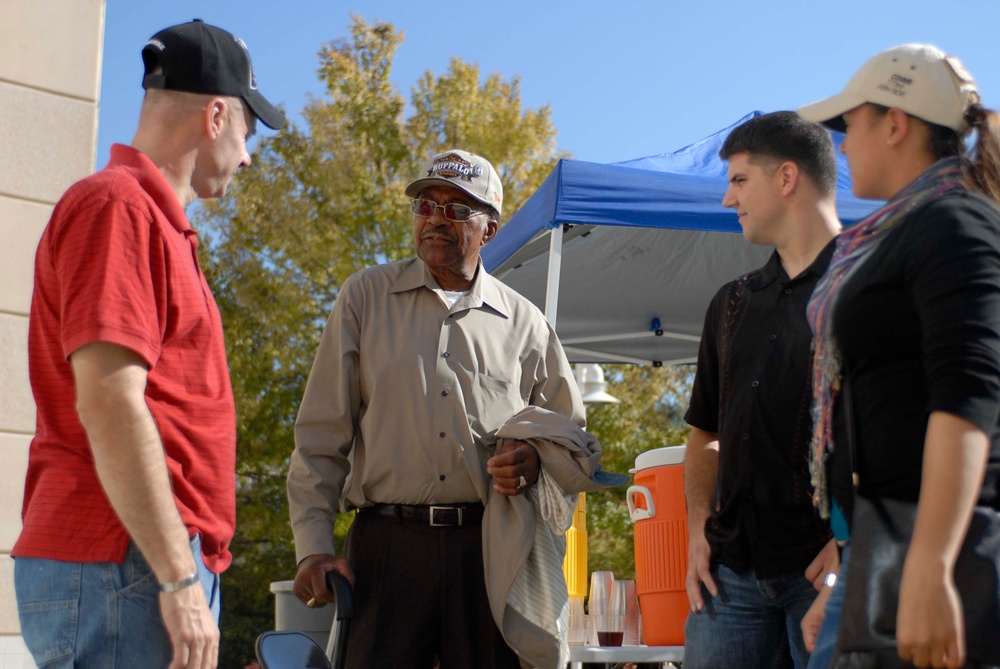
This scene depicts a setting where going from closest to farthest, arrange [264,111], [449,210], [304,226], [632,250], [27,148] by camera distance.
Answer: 1. [264,111]
2. [449,210]
3. [27,148]
4. [632,250]
5. [304,226]

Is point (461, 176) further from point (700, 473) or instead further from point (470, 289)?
point (700, 473)

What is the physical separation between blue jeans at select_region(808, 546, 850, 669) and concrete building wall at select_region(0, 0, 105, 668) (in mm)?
3426

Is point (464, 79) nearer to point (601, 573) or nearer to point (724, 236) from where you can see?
point (724, 236)

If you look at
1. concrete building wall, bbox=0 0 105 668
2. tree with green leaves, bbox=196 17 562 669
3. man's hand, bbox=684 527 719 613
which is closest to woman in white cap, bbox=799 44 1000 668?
man's hand, bbox=684 527 719 613

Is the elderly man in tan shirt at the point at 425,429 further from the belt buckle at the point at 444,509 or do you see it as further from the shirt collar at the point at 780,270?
the shirt collar at the point at 780,270

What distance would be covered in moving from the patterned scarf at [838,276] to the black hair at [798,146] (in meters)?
0.91

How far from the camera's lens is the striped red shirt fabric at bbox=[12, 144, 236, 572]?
1.79m

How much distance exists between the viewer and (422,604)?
119 inches

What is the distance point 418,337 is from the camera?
329cm

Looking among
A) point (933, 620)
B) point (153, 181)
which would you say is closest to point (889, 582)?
point (933, 620)

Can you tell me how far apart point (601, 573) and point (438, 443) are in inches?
53.8

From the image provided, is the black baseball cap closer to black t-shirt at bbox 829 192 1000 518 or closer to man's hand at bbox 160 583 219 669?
man's hand at bbox 160 583 219 669

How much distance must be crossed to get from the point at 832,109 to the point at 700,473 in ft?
4.15

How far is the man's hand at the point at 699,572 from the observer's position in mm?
2789
